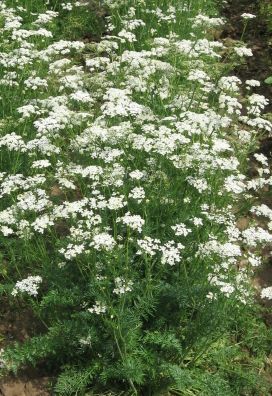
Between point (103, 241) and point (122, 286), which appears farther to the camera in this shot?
point (122, 286)

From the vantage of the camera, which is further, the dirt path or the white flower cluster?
the dirt path

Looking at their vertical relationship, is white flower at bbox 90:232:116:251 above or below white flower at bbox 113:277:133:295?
above

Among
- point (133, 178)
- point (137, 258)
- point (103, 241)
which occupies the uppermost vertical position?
point (103, 241)

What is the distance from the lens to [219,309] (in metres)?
4.05

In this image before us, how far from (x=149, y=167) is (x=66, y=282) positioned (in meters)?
1.39

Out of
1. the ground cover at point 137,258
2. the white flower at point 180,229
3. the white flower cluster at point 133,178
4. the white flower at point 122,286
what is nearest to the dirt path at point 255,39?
the white flower cluster at point 133,178

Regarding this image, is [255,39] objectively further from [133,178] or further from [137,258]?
[137,258]

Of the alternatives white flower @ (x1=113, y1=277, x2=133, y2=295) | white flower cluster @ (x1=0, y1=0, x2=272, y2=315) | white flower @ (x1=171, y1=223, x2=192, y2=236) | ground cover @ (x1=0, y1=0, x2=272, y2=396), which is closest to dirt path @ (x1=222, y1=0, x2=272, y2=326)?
white flower cluster @ (x1=0, y1=0, x2=272, y2=315)

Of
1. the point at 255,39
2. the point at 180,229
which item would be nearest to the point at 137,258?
the point at 180,229

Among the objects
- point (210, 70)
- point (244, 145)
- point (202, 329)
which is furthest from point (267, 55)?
point (202, 329)

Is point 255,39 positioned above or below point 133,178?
below

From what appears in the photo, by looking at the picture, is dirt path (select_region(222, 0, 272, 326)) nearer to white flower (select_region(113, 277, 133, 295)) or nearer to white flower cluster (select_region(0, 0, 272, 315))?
white flower cluster (select_region(0, 0, 272, 315))

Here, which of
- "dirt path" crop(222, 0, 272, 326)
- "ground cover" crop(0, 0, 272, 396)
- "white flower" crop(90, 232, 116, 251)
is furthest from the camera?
"dirt path" crop(222, 0, 272, 326)

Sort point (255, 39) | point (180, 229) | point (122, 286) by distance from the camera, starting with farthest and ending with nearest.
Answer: point (255, 39) → point (180, 229) → point (122, 286)
